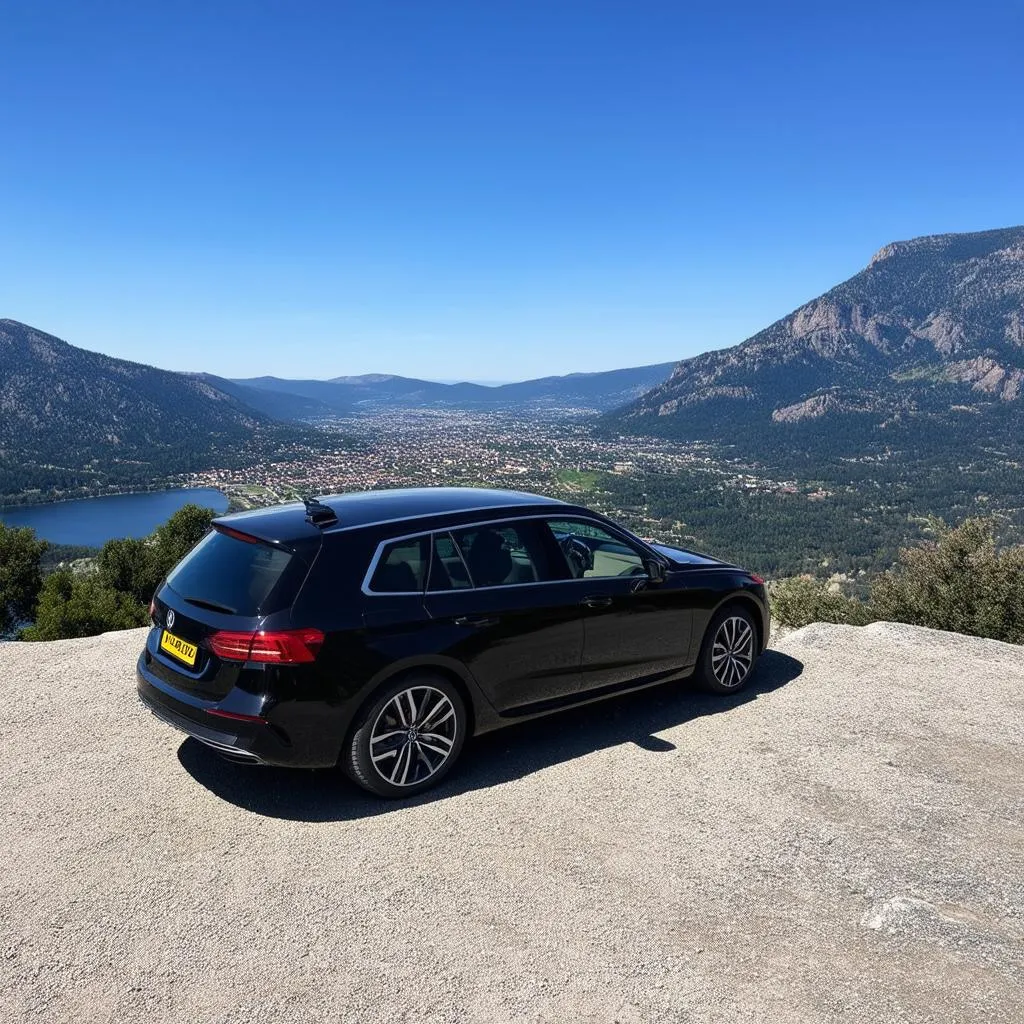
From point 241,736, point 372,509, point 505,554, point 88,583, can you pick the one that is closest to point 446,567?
point 505,554

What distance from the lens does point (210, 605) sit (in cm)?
442

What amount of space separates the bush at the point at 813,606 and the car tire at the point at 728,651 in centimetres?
828

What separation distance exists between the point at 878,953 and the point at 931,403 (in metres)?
205

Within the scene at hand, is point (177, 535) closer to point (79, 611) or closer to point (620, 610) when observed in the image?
point (79, 611)

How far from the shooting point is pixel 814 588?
16328 mm

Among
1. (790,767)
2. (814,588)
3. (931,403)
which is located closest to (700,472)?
(931,403)

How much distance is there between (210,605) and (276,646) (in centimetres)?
64

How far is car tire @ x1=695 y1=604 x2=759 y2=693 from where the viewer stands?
6.32 meters

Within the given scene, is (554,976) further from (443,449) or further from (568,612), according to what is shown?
(443,449)

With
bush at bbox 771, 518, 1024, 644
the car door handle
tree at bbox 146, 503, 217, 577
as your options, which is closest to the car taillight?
the car door handle

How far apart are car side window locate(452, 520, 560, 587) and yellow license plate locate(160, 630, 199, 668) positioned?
177 cm

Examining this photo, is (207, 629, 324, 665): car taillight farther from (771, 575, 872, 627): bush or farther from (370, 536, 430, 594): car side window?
(771, 575, 872, 627): bush

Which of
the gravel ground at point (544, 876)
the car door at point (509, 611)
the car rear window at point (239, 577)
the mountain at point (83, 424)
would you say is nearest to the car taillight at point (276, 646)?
the car rear window at point (239, 577)

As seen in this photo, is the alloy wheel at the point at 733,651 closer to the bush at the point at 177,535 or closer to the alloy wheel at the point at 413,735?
the alloy wheel at the point at 413,735
